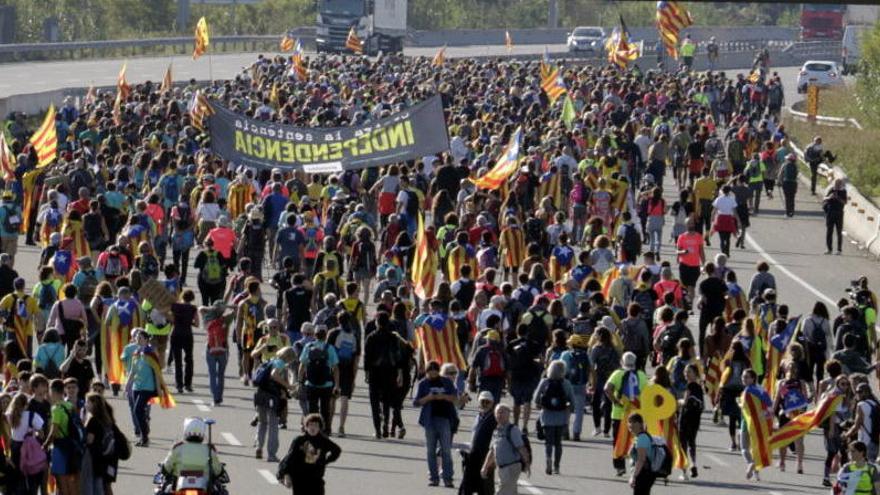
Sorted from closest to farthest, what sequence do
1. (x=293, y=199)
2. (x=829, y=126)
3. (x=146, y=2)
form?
(x=293, y=199) → (x=829, y=126) → (x=146, y=2)

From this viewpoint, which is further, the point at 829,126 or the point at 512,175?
the point at 829,126

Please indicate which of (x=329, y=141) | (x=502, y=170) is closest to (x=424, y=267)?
(x=502, y=170)

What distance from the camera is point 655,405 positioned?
19.4 metres

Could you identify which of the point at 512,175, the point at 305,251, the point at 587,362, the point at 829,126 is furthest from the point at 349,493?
the point at 829,126

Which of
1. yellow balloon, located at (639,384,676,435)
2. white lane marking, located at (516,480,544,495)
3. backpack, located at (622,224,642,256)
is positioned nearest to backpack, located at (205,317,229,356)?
white lane marking, located at (516,480,544,495)

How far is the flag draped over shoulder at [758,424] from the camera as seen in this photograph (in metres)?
20.0

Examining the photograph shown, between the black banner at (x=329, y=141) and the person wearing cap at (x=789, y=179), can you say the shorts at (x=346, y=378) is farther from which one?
the person wearing cap at (x=789, y=179)

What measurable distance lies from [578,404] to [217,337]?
3.38 m

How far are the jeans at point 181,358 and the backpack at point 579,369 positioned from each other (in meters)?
3.85

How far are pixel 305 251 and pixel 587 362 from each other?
7.10 m

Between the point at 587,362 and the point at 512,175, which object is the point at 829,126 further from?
the point at 587,362

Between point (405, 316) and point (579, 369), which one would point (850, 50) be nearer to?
point (405, 316)

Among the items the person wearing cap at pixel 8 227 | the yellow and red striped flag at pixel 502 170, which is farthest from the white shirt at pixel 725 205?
the person wearing cap at pixel 8 227

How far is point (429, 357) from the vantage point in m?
22.0
